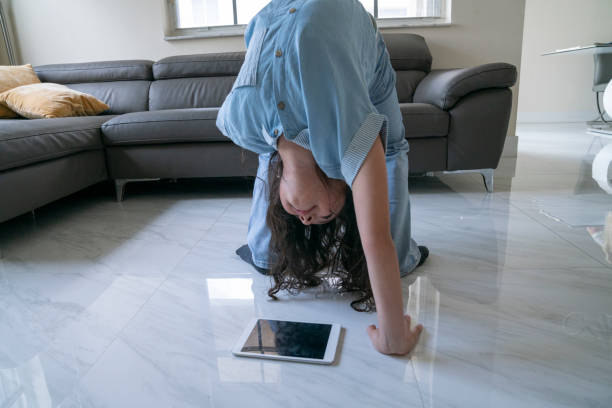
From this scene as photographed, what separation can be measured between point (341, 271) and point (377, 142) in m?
0.53

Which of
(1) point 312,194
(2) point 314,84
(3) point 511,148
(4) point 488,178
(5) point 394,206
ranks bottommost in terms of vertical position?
(3) point 511,148

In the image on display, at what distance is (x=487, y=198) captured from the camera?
2.03 m

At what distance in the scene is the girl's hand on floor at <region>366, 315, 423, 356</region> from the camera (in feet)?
2.73

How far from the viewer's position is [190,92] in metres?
2.77

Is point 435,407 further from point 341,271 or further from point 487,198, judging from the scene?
point 487,198

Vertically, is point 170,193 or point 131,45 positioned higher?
point 131,45

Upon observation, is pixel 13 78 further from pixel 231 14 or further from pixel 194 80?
pixel 231 14

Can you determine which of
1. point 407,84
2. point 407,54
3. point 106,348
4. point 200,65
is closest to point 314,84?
point 106,348

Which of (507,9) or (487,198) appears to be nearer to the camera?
(487,198)

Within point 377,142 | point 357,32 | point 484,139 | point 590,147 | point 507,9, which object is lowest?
point 590,147

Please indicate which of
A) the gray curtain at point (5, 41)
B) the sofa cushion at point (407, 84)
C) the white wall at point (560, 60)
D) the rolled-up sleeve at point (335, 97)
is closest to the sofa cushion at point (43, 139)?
the rolled-up sleeve at point (335, 97)

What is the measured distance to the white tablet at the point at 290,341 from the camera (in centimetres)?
85

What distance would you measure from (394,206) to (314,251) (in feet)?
0.84

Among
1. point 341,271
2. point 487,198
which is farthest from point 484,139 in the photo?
point 341,271
